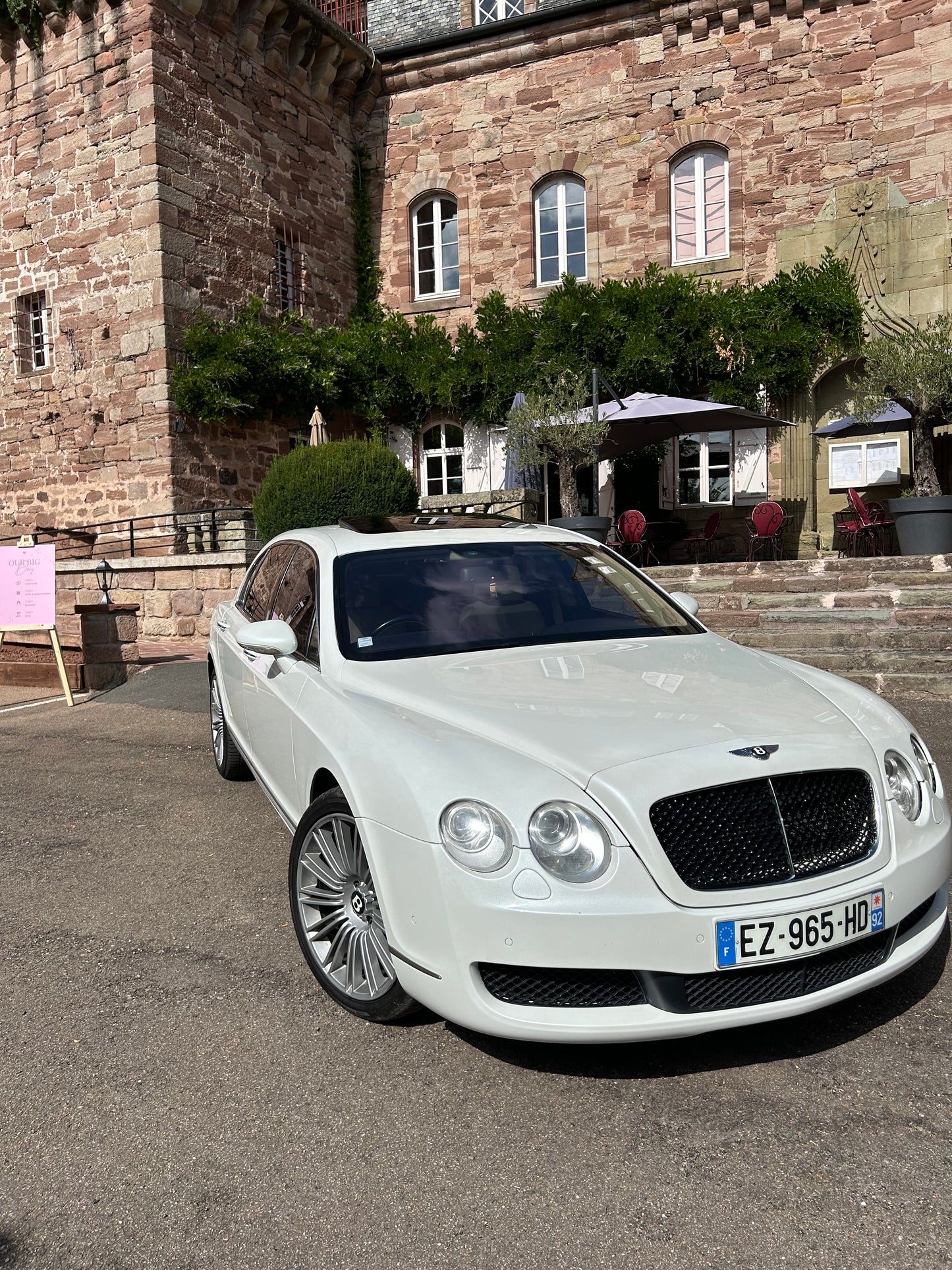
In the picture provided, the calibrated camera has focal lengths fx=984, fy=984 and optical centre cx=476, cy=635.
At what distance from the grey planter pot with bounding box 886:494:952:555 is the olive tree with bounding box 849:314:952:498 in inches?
32.5

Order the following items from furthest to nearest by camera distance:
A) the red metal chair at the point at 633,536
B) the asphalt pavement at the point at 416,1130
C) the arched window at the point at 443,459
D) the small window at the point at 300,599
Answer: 1. the arched window at the point at 443,459
2. the red metal chair at the point at 633,536
3. the small window at the point at 300,599
4. the asphalt pavement at the point at 416,1130

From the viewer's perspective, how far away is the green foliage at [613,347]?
15508 mm

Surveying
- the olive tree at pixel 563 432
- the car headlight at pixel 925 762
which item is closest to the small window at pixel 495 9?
the olive tree at pixel 563 432

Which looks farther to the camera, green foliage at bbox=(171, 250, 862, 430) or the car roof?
green foliage at bbox=(171, 250, 862, 430)

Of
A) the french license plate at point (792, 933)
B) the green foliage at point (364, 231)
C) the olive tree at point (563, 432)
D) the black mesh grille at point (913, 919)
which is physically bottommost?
the black mesh grille at point (913, 919)

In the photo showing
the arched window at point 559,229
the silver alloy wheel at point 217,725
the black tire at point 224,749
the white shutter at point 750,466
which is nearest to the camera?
the black tire at point 224,749

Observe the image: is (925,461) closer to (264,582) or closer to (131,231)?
(264,582)

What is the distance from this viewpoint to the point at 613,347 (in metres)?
16.0

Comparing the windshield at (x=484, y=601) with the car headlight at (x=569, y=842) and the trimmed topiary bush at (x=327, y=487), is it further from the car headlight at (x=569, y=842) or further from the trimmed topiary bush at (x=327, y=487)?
the trimmed topiary bush at (x=327, y=487)

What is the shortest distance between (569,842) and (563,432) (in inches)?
458

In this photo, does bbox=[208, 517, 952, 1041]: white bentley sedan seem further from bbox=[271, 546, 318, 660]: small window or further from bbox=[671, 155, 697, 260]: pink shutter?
bbox=[671, 155, 697, 260]: pink shutter

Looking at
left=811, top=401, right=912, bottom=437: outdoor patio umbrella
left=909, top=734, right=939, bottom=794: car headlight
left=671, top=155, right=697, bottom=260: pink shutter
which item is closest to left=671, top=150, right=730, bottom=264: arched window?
left=671, top=155, right=697, bottom=260: pink shutter

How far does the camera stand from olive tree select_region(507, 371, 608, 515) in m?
13.4

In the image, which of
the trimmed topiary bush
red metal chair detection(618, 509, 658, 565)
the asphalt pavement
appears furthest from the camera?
red metal chair detection(618, 509, 658, 565)
